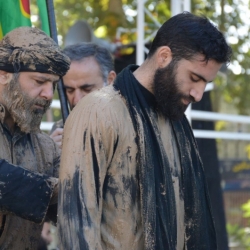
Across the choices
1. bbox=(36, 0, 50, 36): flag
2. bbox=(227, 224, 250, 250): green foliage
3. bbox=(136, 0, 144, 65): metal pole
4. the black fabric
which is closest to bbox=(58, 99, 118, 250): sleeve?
the black fabric

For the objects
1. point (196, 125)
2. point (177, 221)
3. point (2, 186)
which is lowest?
point (196, 125)

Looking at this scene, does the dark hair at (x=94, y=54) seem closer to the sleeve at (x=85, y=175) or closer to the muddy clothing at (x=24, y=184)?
the muddy clothing at (x=24, y=184)

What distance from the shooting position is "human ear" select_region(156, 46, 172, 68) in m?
2.95

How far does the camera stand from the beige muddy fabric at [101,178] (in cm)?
275

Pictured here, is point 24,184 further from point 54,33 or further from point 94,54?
point 94,54

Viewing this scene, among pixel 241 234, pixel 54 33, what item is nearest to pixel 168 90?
pixel 54 33

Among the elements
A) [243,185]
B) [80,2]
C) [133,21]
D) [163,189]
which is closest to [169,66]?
[163,189]

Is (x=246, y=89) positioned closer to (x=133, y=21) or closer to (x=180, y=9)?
(x=133, y=21)

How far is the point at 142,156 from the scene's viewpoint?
284 cm

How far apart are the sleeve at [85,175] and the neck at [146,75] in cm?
25

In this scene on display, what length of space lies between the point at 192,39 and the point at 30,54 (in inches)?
27.2

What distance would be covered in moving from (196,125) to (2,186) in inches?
148

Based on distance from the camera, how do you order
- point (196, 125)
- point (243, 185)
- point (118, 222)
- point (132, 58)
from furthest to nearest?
1. point (243, 185)
2. point (132, 58)
3. point (196, 125)
4. point (118, 222)

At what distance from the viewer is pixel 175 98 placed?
2951 mm
